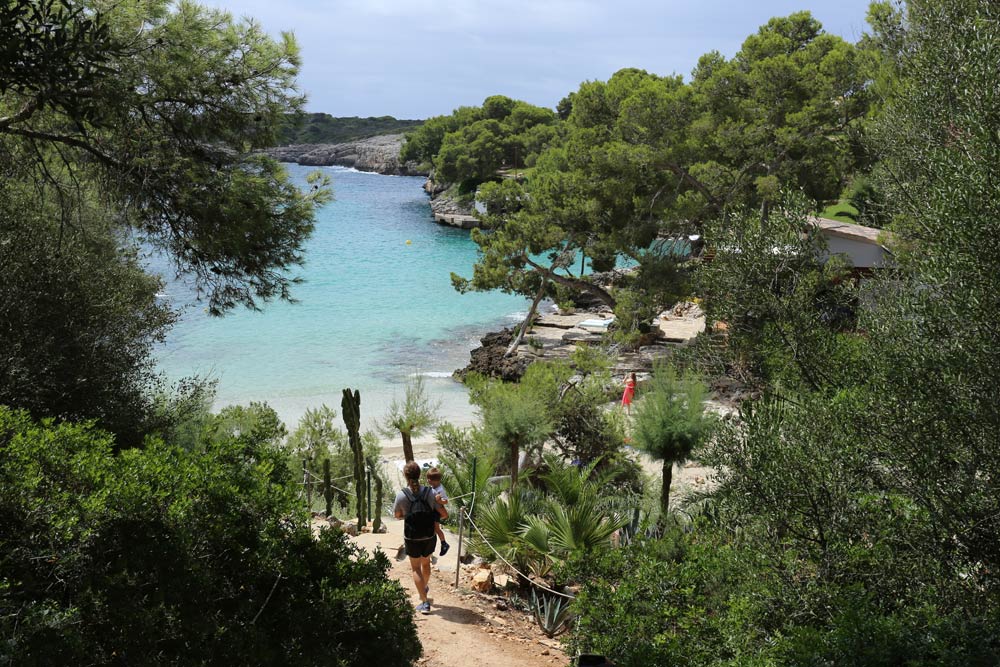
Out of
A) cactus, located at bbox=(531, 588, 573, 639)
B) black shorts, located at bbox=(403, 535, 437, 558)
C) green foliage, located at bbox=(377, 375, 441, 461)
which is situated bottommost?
green foliage, located at bbox=(377, 375, 441, 461)

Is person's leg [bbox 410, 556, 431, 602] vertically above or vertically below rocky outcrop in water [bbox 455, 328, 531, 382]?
above

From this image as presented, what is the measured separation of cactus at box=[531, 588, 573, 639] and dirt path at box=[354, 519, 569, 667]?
0.32 ft

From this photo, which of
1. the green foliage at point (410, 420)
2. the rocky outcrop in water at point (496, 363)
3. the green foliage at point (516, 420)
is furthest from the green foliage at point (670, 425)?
the rocky outcrop in water at point (496, 363)

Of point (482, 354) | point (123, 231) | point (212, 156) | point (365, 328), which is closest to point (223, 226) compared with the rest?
point (212, 156)

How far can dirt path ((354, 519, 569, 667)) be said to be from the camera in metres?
7.02

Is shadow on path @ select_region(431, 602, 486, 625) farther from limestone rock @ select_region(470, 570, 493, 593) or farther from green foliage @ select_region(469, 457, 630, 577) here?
green foliage @ select_region(469, 457, 630, 577)

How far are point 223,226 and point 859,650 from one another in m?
6.82

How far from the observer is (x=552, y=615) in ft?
26.8

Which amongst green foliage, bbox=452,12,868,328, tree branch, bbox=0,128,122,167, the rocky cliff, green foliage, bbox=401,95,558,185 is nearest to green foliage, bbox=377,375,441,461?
tree branch, bbox=0,128,122,167

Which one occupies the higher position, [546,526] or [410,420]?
[546,526]

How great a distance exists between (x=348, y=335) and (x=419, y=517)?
91.4 ft

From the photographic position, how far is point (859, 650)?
181 inches

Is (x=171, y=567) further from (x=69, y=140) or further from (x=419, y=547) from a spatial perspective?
(x=69, y=140)

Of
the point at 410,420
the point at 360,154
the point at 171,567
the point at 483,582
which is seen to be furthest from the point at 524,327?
the point at 360,154
